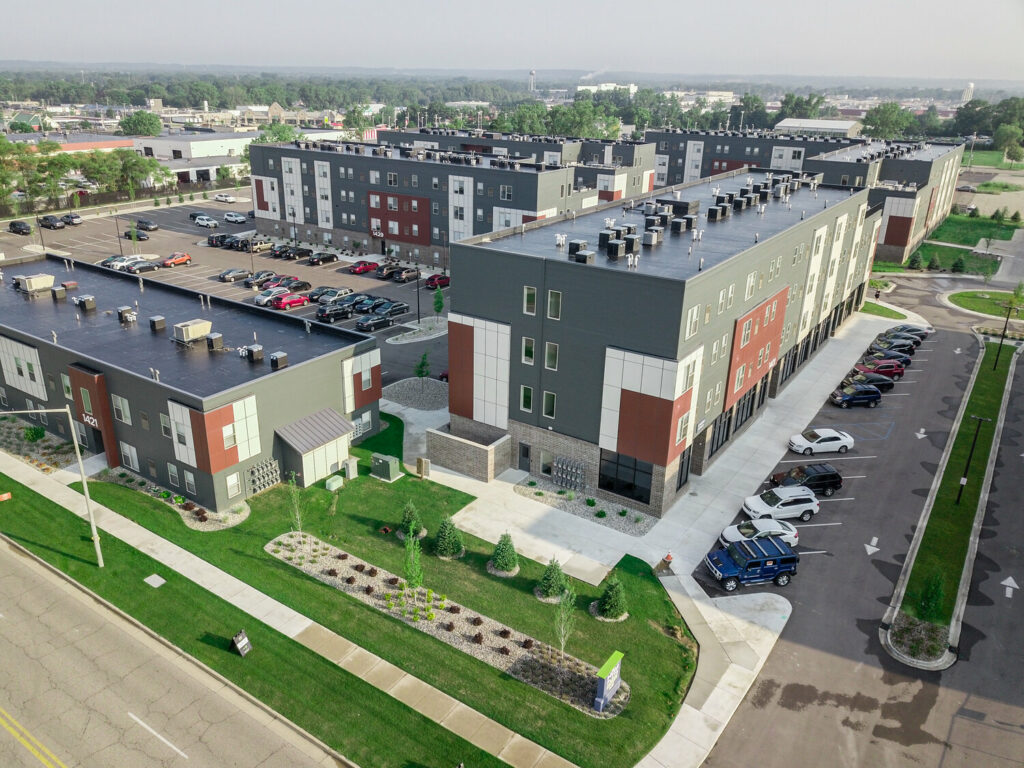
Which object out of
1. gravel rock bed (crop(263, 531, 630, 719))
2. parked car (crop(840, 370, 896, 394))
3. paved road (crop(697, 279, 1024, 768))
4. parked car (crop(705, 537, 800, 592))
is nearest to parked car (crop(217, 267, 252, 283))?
gravel rock bed (crop(263, 531, 630, 719))

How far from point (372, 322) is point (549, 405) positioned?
31.7 meters

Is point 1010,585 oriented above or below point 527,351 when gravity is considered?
below

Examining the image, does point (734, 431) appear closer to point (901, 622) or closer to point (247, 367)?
point (901, 622)

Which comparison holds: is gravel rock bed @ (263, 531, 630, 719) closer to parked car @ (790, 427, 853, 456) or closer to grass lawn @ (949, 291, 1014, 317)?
parked car @ (790, 427, 853, 456)

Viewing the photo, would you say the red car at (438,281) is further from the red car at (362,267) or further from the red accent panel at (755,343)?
the red accent panel at (755,343)

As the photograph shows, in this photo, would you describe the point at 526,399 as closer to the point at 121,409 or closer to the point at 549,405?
the point at 549,405

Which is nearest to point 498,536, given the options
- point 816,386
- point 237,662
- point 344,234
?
point 237,662

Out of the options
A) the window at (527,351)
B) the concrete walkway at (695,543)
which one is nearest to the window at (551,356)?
the window at (527,351)

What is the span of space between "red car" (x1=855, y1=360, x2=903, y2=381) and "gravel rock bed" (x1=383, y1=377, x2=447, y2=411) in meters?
36.0

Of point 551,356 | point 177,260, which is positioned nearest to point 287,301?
point 177,260

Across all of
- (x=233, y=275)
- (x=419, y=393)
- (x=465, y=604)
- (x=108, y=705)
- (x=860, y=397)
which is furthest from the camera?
(x=233, y=275)

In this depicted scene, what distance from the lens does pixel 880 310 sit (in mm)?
81062

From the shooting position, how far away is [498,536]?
38656 mm

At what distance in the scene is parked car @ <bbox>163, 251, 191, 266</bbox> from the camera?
91044 mm
